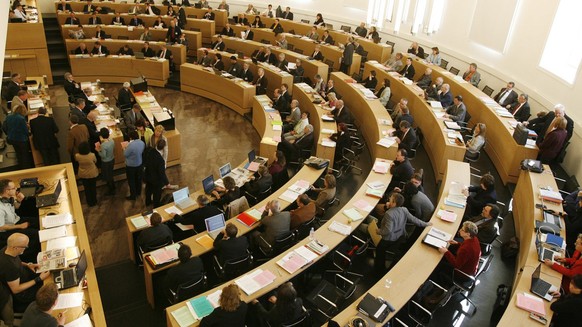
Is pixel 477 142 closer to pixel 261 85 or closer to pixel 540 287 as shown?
pixel 540 287

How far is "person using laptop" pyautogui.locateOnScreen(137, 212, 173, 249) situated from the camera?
6582mm

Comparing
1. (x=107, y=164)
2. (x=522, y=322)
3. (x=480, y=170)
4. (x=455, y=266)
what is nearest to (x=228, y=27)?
(x=107, y=164)

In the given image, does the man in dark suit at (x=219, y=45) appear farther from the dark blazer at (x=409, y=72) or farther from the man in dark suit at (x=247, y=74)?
the dark blazer at (x=409, y=72)

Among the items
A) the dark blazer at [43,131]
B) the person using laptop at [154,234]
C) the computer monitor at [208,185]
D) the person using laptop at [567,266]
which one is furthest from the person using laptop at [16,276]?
the person using laptop at [567,266]

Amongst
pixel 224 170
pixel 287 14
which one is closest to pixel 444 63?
pixel 287 14

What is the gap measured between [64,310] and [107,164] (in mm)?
4525

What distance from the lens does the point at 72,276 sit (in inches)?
219

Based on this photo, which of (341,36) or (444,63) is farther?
(341,36)

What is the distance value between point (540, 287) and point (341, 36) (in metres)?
13.7

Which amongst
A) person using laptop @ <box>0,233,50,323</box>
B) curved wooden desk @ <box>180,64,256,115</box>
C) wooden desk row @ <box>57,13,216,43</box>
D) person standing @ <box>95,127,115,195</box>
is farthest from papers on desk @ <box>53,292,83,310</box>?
wooden desk row @ <box>57,13,216,43</box>

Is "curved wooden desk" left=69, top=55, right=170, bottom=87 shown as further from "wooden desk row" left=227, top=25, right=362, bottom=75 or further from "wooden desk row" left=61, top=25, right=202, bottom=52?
"wooden desk row" left=227, top=25, right=362, bottom=75

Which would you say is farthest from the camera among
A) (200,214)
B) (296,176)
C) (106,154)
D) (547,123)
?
(547,123)

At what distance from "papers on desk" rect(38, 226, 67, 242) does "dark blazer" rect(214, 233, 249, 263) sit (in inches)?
88.1

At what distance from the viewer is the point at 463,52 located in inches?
602
